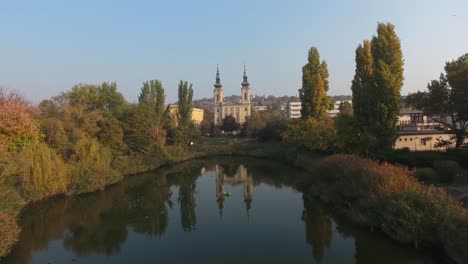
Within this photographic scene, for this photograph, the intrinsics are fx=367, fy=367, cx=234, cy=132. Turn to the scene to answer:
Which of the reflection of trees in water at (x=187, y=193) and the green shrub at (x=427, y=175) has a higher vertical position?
the green shrub at (x=427, y=175)

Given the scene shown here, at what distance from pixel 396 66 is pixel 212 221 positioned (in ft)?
49.5

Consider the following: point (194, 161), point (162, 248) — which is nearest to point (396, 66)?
point (162, 248)

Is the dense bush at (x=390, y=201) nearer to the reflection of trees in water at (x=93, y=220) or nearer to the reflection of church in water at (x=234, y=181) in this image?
the reflection of church in water at (x=234, y=181)

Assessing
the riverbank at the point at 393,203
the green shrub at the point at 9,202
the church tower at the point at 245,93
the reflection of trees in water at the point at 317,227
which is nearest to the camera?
the riverbank at the point at 393,203

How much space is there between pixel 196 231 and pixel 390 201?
858 centimetres

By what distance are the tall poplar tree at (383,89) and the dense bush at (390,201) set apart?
443 cm

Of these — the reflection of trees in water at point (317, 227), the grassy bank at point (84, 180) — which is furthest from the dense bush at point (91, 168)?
the reflection of trees in water at point (317, 227)

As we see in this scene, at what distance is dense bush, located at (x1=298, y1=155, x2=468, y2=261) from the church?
7334 cm

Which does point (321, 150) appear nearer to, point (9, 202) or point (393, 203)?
point (393, 203)

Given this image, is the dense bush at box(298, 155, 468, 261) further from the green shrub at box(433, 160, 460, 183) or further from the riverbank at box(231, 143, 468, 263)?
the green shrub at box(433, 160, 460, 183)

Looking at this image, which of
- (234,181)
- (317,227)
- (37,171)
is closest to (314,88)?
(234,181)

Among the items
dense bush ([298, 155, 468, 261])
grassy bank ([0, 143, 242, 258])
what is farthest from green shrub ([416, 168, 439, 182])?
grassy bank ([0, 143, 242, 258])

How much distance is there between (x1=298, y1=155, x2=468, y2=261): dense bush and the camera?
12.4 metres

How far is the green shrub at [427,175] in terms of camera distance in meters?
19.5
